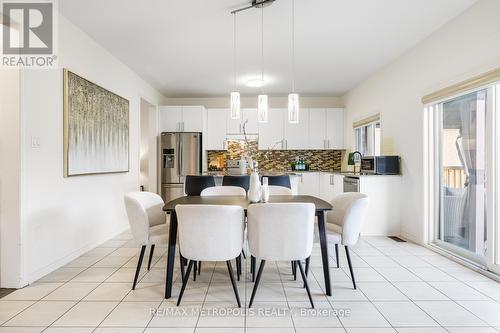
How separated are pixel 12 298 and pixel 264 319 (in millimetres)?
2025

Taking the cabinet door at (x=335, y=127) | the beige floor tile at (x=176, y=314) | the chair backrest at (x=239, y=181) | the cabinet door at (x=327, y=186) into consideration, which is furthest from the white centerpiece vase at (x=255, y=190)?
the cabinet door at (x=335, y=127)

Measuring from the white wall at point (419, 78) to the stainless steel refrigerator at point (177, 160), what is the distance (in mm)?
3513

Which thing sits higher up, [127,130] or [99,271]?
[127,130]

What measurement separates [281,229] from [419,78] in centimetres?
306

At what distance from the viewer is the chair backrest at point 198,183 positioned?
4203mm

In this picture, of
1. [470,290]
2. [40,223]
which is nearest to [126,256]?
[40,223]

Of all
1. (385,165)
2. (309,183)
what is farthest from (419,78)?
(309,183)

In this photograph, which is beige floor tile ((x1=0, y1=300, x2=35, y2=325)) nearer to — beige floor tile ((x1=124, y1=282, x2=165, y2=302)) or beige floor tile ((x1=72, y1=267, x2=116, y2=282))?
beige floor tile ((x1=72, y1=267, x2=116, y2=282))

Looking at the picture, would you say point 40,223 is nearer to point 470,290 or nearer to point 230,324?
point 230,324

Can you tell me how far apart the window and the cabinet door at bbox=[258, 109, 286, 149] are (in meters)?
1.60

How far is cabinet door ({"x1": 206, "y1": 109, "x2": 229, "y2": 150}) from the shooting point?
6.63m

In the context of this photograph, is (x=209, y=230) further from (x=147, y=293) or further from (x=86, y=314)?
(x=86, y=314)

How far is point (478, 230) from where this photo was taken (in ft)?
10.2

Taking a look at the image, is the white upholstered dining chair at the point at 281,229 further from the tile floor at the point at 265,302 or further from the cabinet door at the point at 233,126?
the cabinet door at the point at 233,126
